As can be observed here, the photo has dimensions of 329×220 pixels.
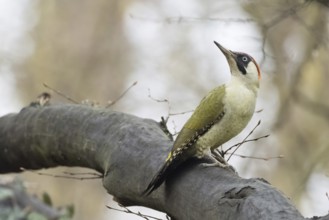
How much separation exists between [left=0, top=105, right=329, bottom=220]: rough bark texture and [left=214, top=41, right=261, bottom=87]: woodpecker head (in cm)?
57

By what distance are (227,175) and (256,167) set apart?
8.73 m

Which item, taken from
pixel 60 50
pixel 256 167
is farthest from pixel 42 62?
pixel 256 167

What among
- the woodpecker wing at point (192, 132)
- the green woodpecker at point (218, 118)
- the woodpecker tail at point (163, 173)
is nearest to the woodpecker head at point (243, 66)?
the green woodpecker at point (218, 118)

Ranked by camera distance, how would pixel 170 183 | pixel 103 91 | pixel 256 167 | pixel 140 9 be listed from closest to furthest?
pixel 170 183 < pixel 256 167 < pixel 103 91 < pixel 140 9

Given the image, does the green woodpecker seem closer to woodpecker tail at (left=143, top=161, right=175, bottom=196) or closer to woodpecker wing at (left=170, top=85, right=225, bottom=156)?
woodpecker wing at (left=170, top=85, right=225, bottom=156)

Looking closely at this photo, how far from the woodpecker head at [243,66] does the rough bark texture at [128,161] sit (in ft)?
1.87

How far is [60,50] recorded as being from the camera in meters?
16.1

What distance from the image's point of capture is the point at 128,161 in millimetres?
4527

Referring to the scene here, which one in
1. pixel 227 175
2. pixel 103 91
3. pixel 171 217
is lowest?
pixel 103 91

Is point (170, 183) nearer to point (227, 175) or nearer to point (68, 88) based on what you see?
point (227, 175)

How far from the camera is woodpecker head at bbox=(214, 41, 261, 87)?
4.95 m

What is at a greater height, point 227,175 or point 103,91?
point 227,175

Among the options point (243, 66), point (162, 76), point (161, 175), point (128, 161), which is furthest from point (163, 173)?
point (162, 76)

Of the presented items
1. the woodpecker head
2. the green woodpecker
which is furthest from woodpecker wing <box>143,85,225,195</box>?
the woodpecker head
